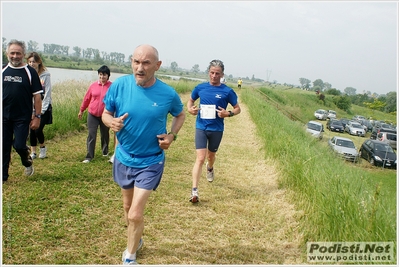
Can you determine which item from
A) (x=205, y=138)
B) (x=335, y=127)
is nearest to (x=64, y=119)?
(x=205, y=138)

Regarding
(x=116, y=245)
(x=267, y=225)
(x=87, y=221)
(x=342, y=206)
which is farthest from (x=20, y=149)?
(x=342, y=206)

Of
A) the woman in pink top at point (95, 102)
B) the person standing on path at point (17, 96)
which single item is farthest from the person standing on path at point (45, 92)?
the person standing on path at point (17, 96)

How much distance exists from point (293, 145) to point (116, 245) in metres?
4.25

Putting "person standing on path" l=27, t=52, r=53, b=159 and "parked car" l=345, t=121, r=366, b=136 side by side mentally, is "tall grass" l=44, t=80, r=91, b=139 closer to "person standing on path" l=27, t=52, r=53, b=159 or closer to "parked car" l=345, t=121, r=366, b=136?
"person standing on path" l=27, t=52, r=53, b=159

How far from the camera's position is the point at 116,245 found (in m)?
3.24

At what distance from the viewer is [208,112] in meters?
4.66

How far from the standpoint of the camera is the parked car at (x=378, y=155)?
16.8 meters

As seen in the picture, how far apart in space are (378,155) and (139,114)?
1769cm

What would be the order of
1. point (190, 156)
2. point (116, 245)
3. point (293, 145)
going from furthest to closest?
point (190, 156) < point (293, 145) < point (116, 245)

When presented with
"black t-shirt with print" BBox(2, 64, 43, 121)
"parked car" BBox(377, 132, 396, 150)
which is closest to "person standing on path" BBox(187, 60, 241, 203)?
"black t-shirt with print" BBox(2, 64, 43, 121)

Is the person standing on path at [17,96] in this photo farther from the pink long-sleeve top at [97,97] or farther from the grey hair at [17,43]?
the pink long-sleeve top at [97,97]

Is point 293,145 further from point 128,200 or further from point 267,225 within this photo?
point 128,200
